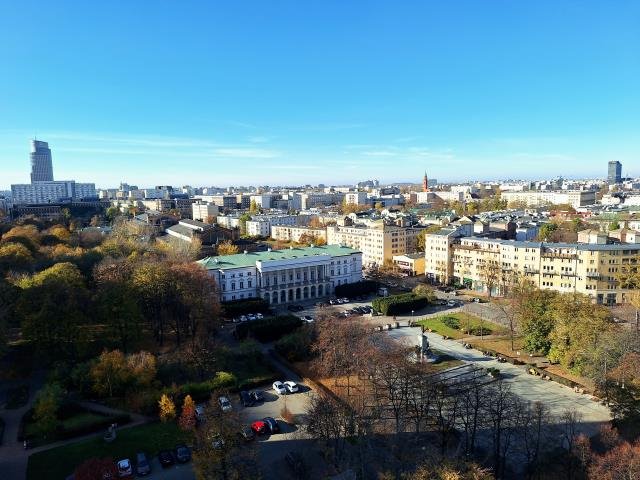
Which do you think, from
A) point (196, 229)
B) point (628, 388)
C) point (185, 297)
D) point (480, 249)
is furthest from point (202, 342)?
point (196, 229)

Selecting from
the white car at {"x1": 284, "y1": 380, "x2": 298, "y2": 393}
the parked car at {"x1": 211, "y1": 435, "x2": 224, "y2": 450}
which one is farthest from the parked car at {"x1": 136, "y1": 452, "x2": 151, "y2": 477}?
the white car at {"x1": 284, "y1": 380, "x2": 298, "y2": 393}

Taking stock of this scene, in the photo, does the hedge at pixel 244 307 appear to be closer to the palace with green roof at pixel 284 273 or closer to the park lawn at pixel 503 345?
the palace with green roof at pixel 284 273

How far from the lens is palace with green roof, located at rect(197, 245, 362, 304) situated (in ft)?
185

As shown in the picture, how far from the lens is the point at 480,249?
62.9m

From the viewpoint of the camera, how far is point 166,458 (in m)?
24.2

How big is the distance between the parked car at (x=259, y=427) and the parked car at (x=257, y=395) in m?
3.78

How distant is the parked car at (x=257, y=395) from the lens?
31.2 m

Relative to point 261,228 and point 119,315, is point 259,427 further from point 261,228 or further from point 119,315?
point 261,228

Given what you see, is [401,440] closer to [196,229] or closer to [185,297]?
[185,297]

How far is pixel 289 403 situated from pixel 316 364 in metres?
5.35

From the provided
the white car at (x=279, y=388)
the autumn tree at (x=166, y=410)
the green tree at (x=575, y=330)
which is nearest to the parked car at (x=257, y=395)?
the white car at (x=279, y=388)

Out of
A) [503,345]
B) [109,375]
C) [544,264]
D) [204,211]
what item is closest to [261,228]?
[204,211]

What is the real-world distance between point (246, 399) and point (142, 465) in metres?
8.49

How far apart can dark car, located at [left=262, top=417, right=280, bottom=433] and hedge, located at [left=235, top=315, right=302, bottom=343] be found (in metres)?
14.7
